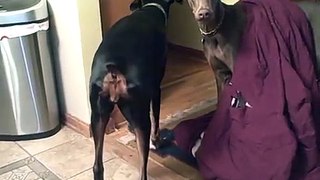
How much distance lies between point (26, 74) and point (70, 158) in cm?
47

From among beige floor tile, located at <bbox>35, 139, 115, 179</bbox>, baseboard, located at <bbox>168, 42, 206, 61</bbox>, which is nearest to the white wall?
beige floor tile, located at <bbox>35, 139, 115, 179</bbox>

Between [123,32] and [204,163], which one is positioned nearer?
[123,32]

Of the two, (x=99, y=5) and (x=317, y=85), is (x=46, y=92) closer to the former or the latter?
(x=99, y=5)

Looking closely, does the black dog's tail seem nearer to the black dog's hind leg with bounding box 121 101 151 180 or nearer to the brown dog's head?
the black dog's hind leg with bounding box 121 101 151 180

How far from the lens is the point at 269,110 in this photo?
2086 mm

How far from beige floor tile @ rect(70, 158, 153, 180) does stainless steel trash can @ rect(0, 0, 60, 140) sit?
48 cm

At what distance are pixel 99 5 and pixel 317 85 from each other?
109 centimetres

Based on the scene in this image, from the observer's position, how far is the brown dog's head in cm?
201

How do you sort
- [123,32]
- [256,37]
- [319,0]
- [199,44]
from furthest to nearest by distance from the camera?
[199,44], [319,0], [256,37], [123,32]

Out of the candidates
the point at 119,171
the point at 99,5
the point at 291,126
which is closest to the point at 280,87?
the point at 291,126

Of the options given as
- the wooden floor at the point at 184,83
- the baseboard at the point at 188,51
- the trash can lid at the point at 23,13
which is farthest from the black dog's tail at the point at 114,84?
the baseboard at the point at 188,51

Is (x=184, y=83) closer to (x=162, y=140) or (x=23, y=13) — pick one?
(x=162, y=140)

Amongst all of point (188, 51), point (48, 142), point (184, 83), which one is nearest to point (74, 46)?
point (48, 142)

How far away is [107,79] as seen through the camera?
1.90 m
